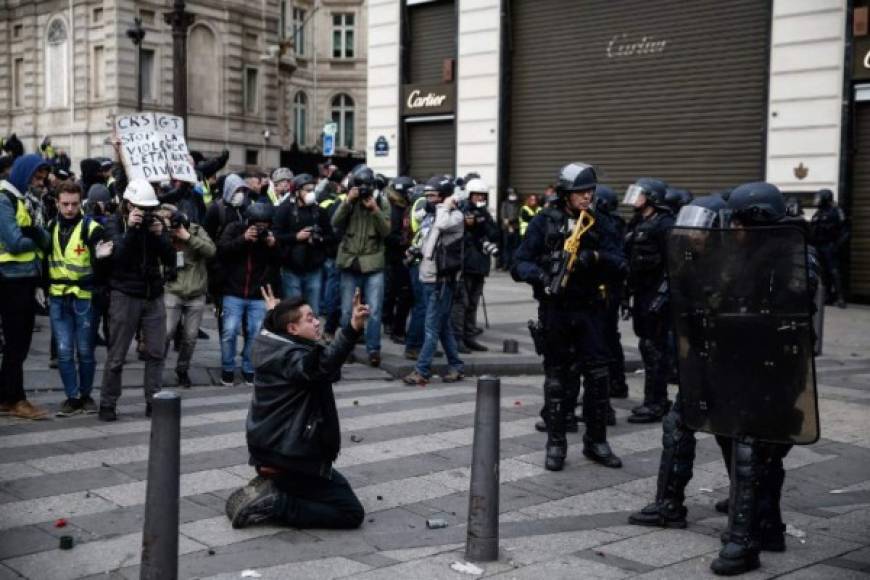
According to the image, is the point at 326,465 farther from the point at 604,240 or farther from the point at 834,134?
the point at 834,134

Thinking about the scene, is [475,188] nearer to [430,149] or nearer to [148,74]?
[430,149]

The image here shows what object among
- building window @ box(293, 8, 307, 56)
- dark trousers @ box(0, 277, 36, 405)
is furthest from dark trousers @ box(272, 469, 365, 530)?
building window @ box(293, 8, 307, 56)

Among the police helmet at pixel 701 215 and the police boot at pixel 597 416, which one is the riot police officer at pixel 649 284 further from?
the police helmet at pixel 701 215

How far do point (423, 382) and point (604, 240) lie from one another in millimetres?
3612

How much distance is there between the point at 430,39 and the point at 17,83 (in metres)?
26.8

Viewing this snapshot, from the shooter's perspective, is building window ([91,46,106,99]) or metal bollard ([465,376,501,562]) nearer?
metal bollard ([465,376,501,562])

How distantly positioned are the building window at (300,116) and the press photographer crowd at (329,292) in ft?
129

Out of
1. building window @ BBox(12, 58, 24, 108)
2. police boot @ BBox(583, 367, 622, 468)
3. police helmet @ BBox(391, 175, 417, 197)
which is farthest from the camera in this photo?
building window @ BBox(12, 58, 24, 108)

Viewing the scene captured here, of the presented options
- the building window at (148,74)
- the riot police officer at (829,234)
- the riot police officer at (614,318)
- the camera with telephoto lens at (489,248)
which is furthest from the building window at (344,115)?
the riot police officer at (614,318)

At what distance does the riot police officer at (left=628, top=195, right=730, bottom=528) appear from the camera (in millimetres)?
5562

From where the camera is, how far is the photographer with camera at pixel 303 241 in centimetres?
1080

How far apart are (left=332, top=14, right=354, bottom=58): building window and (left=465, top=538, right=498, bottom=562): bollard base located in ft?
166

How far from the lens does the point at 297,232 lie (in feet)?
35.6

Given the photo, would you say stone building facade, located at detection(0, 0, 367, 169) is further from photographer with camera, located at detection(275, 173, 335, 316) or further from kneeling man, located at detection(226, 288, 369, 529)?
kneeling man, located at detection(226, 288, 369, 529)
